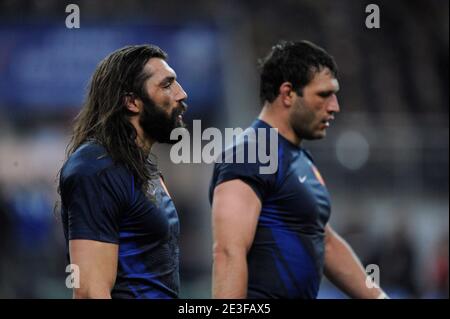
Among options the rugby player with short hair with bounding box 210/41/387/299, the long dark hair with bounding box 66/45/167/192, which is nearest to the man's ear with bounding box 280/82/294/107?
the rugby player with short hair with bounding box 210/41/387/299

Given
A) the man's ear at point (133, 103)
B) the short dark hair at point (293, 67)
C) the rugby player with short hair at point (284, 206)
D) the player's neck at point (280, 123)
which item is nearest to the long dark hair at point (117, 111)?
the man's ear at point (133, 103)

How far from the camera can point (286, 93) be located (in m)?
5.15

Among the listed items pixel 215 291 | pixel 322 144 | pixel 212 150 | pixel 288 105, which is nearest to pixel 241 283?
pixel 215 291

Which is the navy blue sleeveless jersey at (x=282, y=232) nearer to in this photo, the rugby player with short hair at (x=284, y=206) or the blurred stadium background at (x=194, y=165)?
the rugby player with short hair at (x=284, y=206)

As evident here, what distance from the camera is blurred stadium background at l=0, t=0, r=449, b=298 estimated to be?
12172 millimetres

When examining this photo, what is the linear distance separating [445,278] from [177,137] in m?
9.18

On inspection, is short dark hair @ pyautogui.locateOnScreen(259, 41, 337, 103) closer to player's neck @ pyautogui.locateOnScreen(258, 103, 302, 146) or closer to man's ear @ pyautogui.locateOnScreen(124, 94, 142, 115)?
player's neck @ pyautogui.locateOnScreen(258, 103, 302, 146)

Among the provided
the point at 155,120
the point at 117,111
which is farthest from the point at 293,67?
the point at 117,111

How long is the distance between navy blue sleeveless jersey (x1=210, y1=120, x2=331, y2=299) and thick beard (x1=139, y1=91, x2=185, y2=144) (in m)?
0.81

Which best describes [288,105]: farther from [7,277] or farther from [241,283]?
[7,277]

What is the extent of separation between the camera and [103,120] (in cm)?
382

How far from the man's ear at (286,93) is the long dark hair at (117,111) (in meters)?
1.25

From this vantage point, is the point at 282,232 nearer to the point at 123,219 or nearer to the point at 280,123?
the point at 280,123

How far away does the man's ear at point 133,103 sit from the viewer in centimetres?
392
